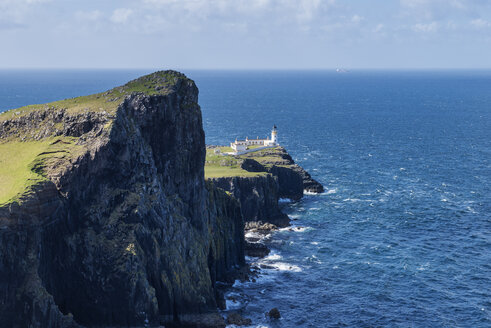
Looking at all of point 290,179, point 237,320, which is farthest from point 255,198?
point 237,320

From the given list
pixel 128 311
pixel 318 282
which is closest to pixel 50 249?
pixel 128 311

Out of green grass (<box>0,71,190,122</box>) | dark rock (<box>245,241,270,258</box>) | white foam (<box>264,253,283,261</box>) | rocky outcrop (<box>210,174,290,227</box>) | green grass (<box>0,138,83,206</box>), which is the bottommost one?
white foam (<box>264,253,283,261</box>)

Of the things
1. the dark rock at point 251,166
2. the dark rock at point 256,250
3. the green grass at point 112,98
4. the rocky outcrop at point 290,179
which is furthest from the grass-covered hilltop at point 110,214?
the rocky outcrop at point 290,179

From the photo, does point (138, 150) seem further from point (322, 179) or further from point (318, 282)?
point (322, 179)

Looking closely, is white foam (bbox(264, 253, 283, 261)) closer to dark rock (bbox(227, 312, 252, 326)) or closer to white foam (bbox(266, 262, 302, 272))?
white foam (bbox(266, 262, 302, 272))

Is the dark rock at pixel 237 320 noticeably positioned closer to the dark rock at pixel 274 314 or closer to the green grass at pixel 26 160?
the dark rock at pixel 274 314

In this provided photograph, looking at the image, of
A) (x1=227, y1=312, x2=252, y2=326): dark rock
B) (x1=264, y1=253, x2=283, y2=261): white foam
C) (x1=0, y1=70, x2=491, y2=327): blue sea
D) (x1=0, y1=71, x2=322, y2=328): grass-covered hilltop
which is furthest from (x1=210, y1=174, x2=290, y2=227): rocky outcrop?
(x1=227, y1=312, x2=252, y2=326): dark rock
